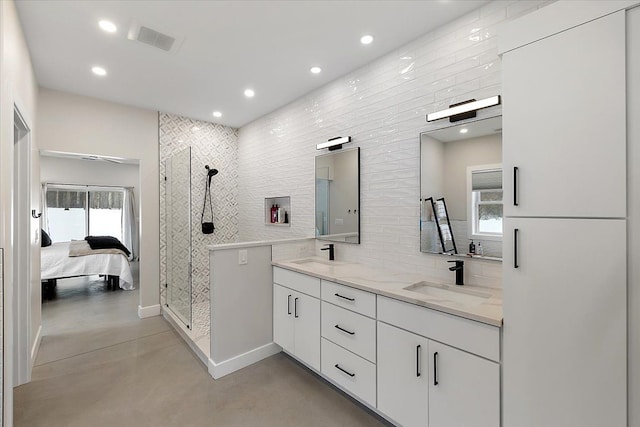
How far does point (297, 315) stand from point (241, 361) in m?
0.70

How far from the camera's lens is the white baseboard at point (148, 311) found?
3.88m

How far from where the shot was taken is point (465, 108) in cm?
191

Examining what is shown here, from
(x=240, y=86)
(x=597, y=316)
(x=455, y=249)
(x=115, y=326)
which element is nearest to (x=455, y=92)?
(x=455, y=249)

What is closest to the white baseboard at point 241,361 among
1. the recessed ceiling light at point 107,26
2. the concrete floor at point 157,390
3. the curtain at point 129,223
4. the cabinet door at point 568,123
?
the concrete floor at point 157,390

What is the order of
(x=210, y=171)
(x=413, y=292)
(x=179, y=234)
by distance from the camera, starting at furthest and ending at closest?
(x=210, y=171) → (x=179, y=234) → (x=413, y=292)

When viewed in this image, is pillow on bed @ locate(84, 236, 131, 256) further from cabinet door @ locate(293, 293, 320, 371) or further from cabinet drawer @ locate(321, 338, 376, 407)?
cabinet drawer @ locate(321, 338, 376, 407)

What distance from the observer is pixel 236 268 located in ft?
8.45

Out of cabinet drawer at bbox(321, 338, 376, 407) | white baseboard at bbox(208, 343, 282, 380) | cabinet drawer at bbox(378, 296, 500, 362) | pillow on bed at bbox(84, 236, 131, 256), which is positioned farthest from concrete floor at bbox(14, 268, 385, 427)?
pillow on bed at bbox(84, 236, 131, 256)

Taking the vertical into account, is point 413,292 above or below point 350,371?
above

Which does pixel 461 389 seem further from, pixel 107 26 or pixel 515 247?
pixel 107 26

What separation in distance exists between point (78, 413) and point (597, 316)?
3101mm

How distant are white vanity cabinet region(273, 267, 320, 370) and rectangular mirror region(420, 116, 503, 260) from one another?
980 mm

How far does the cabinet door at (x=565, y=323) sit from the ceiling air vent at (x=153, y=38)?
8.88 ft

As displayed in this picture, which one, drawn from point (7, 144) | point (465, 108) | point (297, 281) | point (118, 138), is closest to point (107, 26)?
point (7, 144)
